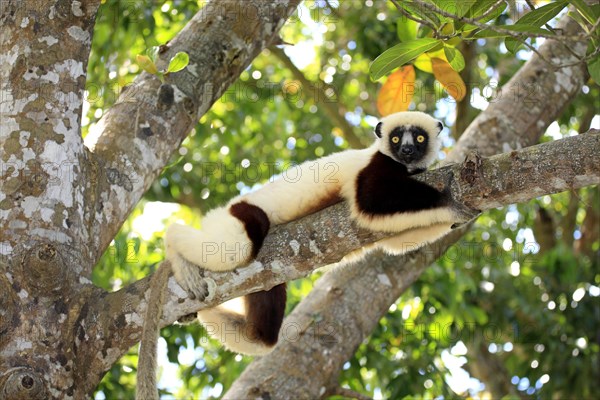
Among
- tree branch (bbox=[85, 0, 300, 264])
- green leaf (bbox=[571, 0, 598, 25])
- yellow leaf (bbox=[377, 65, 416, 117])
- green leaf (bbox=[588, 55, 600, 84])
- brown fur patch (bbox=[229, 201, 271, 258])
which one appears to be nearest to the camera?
green leaf (bbox=[571, 0, 598, 25])

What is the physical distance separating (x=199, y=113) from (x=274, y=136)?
5017 mm

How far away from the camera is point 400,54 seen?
11.2 feet

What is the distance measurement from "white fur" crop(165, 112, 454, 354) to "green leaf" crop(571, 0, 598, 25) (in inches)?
44.7

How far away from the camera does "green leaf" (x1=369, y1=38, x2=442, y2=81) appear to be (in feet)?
11.1

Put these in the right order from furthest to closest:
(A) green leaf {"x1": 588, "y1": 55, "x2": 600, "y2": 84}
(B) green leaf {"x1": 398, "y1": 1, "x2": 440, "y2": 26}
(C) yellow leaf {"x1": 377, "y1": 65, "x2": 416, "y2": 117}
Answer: (C) yellow leaf {"x1": 377, "y1": 65, "x2": 416, "y2": 117}, (A) green leaf {"x1": 588, "y1": 55, "x2": 600, "y2": 84}, (B) green leaf {"x1": 398, "y1": 1, "x2": 440, "y2": 26}

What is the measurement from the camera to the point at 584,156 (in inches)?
116

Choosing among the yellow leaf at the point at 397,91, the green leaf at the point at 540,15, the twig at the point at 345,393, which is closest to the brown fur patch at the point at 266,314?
the twig at the point at 345,393

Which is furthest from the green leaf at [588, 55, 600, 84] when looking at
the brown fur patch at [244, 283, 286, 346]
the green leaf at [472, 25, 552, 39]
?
the brown fur patch at [244, 283, 286, 346]

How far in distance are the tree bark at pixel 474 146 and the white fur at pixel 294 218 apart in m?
0.32

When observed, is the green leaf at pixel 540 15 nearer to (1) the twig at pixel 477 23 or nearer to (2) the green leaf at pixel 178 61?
(1) the twig at pixel 477 23

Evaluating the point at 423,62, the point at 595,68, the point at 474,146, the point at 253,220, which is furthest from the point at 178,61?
the point at 474,146

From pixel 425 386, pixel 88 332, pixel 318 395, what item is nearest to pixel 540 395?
pixel 425 386

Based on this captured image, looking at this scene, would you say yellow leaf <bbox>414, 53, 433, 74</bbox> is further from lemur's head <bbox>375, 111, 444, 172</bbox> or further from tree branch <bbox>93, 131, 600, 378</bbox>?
tree branch <bbox>93, 131, 600, 378</bbox>

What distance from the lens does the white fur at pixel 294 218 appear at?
3.67 metres
